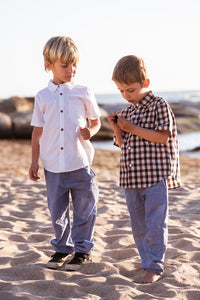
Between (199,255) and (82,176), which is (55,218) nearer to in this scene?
(82,176)

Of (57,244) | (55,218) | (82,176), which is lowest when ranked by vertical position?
(57,244)

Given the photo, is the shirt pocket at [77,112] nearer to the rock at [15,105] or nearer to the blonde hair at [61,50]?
the blonde hair at [61,50]

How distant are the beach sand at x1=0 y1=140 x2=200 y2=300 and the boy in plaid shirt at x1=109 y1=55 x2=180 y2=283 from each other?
24 centimetres

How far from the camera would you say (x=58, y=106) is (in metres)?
3.44

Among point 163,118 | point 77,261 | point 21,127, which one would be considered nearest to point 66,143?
point 163,118

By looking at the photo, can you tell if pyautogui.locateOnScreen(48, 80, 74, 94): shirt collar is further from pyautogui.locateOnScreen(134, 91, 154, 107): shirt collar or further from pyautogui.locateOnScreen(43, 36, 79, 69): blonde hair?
pyautogui.locateOnScreen(134, 91, 154, 107): shirt collar

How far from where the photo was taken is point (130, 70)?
3.10m

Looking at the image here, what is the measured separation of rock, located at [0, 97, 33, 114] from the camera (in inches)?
698

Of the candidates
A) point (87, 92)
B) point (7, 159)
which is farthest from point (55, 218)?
point (7, 159)

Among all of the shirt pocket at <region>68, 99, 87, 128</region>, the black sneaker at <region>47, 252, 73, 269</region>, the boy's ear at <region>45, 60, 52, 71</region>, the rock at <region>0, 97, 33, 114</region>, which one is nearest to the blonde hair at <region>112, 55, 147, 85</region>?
the shirt pocket at <region>68, 99, 87, 128</region>

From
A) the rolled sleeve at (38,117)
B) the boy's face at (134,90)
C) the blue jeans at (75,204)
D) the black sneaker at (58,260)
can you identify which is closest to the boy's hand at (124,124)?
the boy's face at (134,90)

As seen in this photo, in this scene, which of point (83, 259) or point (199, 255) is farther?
point (199, 255)

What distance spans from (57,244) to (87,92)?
1121mm

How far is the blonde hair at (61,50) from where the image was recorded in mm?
3314
